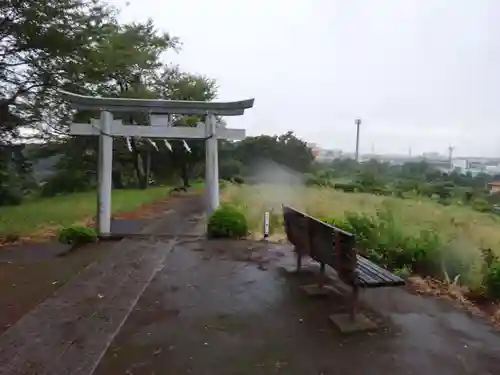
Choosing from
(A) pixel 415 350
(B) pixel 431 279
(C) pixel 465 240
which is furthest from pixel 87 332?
(C) pixel 465 240

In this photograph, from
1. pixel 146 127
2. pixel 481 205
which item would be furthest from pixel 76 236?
pixel 481 205

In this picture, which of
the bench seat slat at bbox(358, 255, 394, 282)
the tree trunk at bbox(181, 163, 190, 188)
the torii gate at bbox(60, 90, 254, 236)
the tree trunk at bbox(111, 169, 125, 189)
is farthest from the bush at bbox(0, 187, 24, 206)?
Answer: the bench seat slat at bbox(358, 255, 394, 282)

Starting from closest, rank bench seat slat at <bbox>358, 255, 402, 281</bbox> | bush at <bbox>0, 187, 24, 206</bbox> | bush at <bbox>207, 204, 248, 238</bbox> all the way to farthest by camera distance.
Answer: bench seat slat at <bbox>358, 255, 402, 281</bbox> < bush at <bbox>207, 204, 248, 238</bbox> < bush at <bbox>0, 187, 24, 206</bbox>

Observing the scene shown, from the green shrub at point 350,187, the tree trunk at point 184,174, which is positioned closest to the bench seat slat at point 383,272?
the green shrub at point 350,187

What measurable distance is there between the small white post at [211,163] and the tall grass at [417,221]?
96 centimetres

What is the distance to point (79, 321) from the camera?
391cm

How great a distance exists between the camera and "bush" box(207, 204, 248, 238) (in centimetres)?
856

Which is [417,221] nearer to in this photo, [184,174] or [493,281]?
[493,281]

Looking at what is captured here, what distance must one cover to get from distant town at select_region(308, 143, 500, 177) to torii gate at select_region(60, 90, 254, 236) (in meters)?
9.15

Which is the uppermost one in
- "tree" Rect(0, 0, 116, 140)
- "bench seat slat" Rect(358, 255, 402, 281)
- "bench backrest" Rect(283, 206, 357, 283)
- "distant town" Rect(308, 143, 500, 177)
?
"tree" Rect(0, 0, 116, 140)

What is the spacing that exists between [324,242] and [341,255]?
57cm

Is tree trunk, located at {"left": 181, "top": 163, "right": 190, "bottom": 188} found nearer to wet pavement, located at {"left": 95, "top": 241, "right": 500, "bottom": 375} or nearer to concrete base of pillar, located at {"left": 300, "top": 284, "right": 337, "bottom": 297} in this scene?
wet pavement, located at {"left": 95, "top": 241, "right": 500, "bottom": 375}

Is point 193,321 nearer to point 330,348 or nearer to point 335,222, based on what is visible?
point 330,348

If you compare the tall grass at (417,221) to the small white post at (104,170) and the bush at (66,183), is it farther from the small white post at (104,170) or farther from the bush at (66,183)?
the bush at (66,183)
